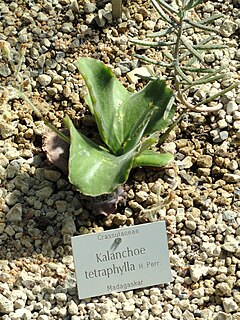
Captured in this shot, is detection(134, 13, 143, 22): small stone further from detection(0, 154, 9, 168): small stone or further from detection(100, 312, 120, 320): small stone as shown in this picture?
detection(100, 312, 120, 320): small stone

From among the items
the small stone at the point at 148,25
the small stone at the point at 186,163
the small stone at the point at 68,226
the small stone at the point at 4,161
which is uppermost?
the small stone at the point at 148,25

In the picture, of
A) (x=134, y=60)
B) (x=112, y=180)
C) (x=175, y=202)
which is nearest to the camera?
(x=112, y=180)

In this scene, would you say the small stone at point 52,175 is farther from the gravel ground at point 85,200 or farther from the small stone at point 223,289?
the small stone at point 223,289

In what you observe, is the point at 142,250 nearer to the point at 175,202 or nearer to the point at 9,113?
the point at 175,202

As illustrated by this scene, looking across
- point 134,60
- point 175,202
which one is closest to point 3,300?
point 175,202

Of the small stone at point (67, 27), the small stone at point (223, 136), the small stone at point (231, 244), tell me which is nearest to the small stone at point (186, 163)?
the small stone at point (223, 136)

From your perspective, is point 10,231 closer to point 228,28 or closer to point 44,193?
point 44,193
